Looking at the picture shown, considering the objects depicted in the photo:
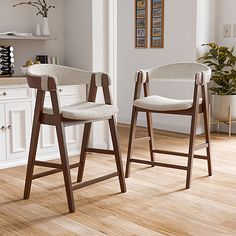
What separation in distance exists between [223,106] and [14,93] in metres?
2.44

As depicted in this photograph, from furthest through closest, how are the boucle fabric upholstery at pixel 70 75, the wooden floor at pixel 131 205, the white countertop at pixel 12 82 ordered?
the white countertop at pixel 12 82
the boucle fabric upholstery at pixel 70 75
the wooden floor at pixel 131 205

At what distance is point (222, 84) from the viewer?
17.3 ft

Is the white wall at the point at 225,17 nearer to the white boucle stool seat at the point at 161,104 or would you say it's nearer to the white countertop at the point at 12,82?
the white boucle stool seat at the point at 161,104

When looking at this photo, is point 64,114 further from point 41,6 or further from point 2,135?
point 41,6

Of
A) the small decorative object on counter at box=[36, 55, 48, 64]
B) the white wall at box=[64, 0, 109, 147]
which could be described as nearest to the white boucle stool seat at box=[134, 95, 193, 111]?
the white wall at box=[64, 0, 109, 147]

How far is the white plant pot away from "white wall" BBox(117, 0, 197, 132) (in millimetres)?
343

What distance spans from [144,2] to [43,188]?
3.33 m

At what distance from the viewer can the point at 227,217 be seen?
272 centimetres

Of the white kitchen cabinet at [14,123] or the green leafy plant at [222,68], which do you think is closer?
the white kitchen cabinet at [14,123]

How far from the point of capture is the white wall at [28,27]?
432cm

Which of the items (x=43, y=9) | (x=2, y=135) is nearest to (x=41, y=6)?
(x=43, y=9)

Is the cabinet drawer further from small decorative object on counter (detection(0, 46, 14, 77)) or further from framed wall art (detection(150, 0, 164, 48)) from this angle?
framed wall art (detection(150, 0, 164, 48))

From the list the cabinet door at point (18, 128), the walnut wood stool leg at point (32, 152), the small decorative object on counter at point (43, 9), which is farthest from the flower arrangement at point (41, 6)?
the walnut wood stool leg at point (32, 152)

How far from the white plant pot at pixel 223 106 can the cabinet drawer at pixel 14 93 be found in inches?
89.7
